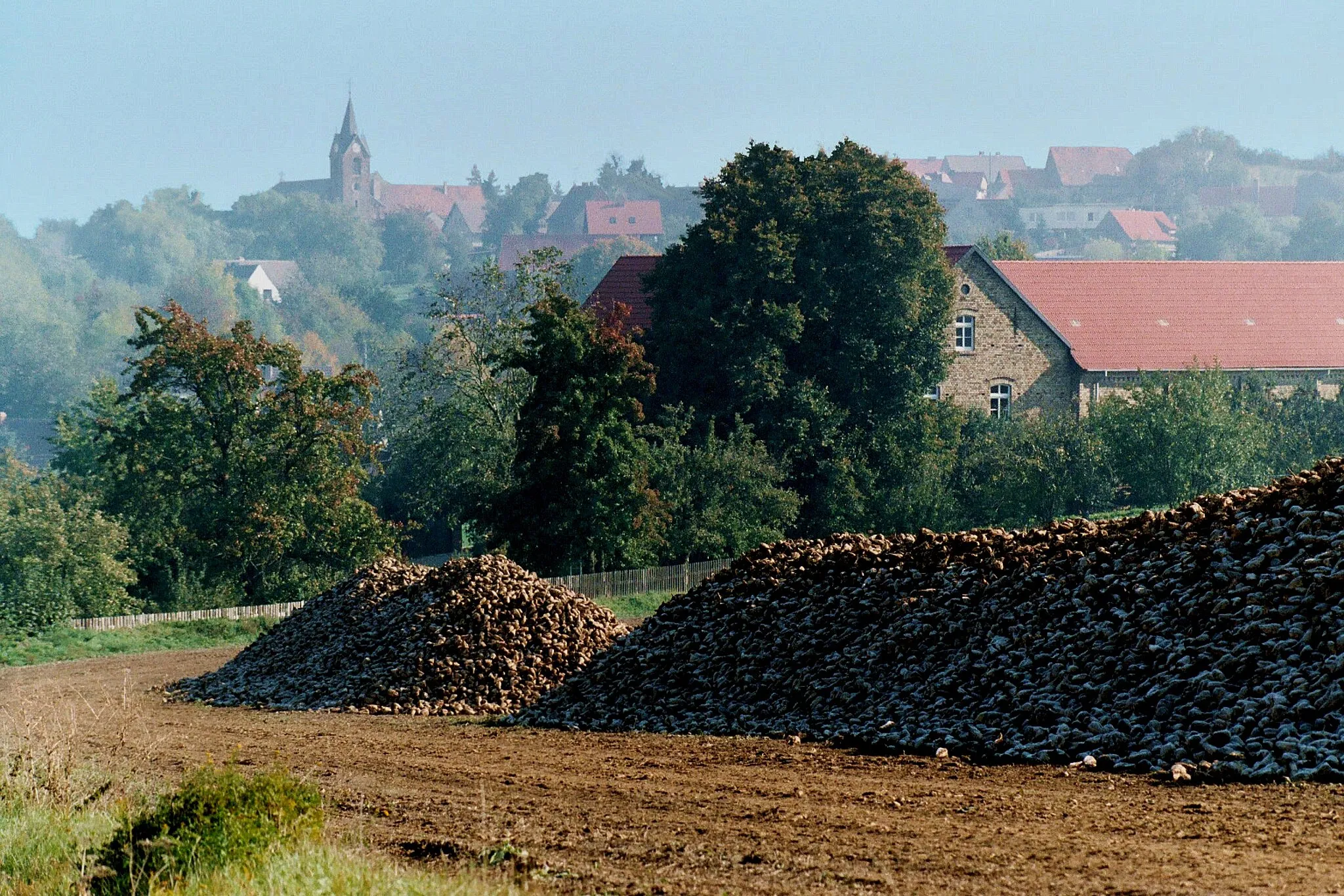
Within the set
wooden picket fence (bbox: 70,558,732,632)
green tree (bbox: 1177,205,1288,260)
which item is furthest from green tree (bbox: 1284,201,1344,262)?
wooden picket fence (bbox: 70,558,732,632)

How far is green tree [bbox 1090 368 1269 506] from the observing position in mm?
49812

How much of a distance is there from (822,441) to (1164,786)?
116 ft

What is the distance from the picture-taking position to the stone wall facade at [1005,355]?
191ft

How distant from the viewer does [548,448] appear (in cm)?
3938

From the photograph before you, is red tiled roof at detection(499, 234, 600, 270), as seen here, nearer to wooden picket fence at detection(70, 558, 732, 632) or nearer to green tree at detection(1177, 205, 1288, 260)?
green tree at detection(1177, 205, 1288, 260)

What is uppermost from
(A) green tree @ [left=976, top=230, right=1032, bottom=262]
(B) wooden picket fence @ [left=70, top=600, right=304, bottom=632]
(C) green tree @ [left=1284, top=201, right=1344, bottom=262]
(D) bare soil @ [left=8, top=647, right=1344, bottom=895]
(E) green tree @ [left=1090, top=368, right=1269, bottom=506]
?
(C) green tree @ [left=1284, top=201, right=1344, bottom=262]

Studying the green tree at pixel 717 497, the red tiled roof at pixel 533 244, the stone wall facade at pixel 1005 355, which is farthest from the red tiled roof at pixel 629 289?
the red tiled roof at pixel 533 244

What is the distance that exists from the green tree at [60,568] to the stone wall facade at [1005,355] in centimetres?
3295

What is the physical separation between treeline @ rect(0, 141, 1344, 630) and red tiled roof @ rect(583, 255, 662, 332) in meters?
2.32

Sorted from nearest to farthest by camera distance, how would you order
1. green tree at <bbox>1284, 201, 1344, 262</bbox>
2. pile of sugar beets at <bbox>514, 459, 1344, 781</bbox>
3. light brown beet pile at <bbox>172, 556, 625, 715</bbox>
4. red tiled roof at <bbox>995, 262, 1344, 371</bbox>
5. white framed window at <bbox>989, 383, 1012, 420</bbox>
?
1. pile of sugar beets at <bbox>514, 459, 1344, 781</bbox>
2. light brown beet pile at <bbox>172, 556, 625, 715</bbox>
3. white framed window at <bbox>989, 383, 1012, 420</bbox>
4. red tiled roof at <bbox>995, 262, 1344, 371</bbox>
5. green tree at <bbox>1284, 201, 1344, 262</bbox>

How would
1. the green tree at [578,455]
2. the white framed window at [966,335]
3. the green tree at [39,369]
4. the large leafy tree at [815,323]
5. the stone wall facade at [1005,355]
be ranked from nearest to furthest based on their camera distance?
the green tree at [578,455], the large leafy tree at [815,323], the stone wall facade at [1005,355], the white framed window at [966,335], the green tree at [39,369]

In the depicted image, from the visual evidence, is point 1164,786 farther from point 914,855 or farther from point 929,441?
point 929,441

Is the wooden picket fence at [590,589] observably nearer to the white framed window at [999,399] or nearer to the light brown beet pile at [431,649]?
the light brown beet pile at [431,649]

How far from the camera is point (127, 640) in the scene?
33906mm
